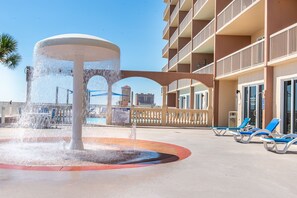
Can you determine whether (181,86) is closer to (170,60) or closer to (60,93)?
(170,60)

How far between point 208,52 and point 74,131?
75.2 feet

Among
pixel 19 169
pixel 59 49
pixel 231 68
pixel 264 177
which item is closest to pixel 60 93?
pixel 231 68

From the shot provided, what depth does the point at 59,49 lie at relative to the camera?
822cm

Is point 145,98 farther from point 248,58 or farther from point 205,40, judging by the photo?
point 248,58

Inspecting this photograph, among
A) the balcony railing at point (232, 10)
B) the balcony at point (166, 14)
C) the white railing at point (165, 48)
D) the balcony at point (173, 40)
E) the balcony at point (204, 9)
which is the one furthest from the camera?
the balcony at point (166, 14)

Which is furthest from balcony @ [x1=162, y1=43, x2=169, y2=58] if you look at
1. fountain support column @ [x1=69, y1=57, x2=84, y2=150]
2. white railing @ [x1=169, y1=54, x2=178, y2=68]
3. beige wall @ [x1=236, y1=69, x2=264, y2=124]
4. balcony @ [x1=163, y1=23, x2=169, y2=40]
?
fountain support column @ [x1=69, y1=57, x2=84, y2=150]

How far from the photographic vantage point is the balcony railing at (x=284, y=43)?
40.9ft

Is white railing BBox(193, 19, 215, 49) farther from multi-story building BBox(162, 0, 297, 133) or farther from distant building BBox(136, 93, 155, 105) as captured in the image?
distant building BBox(136, 93, 155, 105)

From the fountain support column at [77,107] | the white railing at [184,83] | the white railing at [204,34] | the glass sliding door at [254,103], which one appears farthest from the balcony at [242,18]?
the fountain support column at [77,107]

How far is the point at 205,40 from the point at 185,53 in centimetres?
804

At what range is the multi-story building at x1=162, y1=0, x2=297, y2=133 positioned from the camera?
44.3 ft

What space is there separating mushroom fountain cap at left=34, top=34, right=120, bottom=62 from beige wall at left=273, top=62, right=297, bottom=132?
26.9 feet

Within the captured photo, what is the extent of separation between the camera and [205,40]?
→ 2486cm

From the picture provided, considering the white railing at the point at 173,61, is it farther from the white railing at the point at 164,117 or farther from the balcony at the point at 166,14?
the white railing at the point at 164,117
